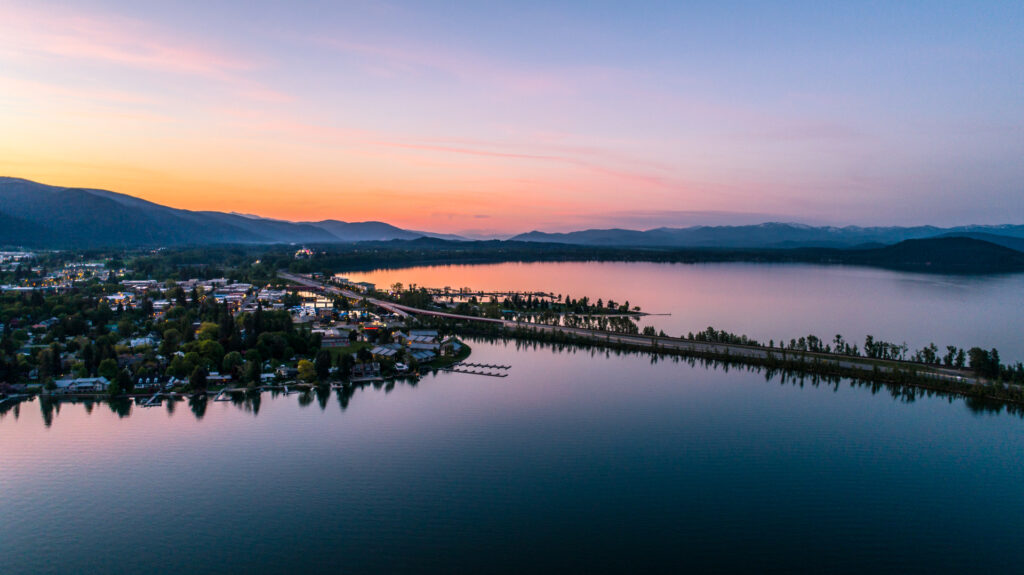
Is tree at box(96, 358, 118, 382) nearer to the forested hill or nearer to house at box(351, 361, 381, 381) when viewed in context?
→ house at box(351, 361, 381, 381)

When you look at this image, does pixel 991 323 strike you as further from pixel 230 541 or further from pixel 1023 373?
pixel 230 541

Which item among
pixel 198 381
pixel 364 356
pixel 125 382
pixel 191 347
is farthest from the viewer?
pixel 364 356

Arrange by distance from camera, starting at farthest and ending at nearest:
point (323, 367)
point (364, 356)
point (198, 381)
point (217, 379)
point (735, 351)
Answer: point (735, 351), point (364, 356), point (323, 367), point (217, 379), point (198, 381)

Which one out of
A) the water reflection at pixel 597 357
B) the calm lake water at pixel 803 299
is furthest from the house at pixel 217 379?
the calm lake water at pixel 803 299

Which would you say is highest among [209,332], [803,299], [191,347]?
[803,299]

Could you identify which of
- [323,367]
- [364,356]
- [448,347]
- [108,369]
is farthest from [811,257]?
[108,369]

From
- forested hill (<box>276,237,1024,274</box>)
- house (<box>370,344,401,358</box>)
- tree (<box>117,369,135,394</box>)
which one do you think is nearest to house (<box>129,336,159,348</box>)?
tree (<box>117,369,135,394</box>)

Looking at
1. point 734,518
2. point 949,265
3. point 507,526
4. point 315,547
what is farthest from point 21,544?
point 949,265

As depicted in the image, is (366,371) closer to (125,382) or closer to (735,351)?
(125,382)

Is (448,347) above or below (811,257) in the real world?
below
